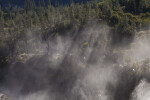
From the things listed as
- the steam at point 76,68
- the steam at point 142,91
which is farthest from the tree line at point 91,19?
the steam at point 142,91

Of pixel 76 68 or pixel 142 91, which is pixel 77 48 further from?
pixel 142 91

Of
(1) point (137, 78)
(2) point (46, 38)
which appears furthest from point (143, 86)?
(2) point (46, 38)

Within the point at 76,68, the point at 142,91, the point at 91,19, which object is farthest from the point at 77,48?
the point at 142,91

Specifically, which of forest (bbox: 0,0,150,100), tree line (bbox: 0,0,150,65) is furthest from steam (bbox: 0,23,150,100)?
tree line (bbox: 0,0,150,65)

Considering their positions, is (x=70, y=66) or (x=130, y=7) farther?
(x=130, y=7)

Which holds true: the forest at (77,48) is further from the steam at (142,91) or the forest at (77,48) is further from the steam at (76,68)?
the steam at (142,91)

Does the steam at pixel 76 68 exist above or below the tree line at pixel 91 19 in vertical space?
below

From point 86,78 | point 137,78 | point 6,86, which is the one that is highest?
point 137,78

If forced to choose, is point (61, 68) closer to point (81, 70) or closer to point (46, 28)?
point (81, 70)
